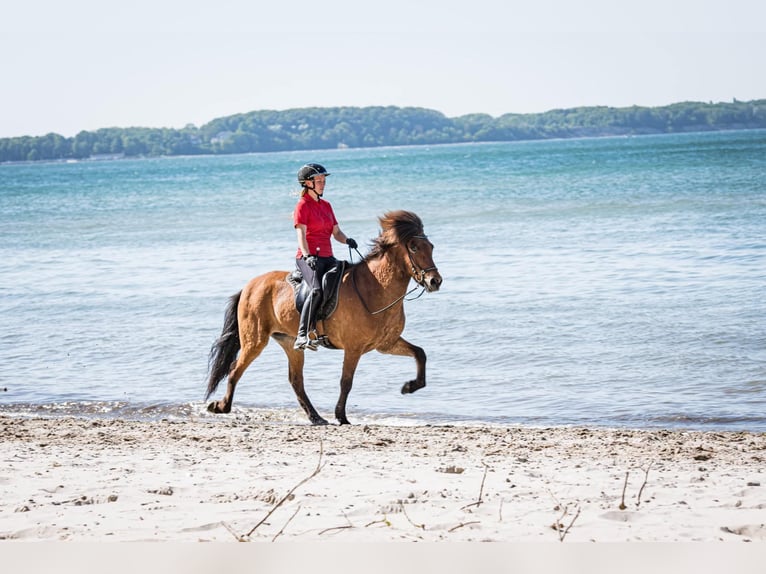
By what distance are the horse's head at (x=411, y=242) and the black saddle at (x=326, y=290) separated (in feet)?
1.70

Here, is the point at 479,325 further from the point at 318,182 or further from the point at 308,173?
the point at 308,173

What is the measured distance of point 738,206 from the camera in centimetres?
3222

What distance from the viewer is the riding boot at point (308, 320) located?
9.04m

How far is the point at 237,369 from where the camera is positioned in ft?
32.6

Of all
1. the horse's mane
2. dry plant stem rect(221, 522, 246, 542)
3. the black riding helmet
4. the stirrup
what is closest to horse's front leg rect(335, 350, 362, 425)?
the stirrup

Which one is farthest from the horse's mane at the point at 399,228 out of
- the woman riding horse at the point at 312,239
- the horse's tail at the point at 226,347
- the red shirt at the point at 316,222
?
the horse's tail at the point at 226,347

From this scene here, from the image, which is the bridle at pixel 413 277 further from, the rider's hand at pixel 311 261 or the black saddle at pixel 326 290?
the rider's hand at pixel 311 261

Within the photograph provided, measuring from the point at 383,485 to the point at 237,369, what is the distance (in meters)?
3.89

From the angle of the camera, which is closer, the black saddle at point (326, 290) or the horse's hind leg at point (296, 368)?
the black saddle at point (326, 290)

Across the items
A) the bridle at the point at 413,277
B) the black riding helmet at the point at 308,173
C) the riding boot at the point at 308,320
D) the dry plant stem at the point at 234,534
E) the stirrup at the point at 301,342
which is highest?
the black riding helmet at the point at 308,173

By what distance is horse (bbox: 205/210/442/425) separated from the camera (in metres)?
9.04

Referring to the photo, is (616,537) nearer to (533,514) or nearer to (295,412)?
(533,514)

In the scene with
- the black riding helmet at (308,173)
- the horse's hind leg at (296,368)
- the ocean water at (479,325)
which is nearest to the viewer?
the black riding helmet at (308,173)

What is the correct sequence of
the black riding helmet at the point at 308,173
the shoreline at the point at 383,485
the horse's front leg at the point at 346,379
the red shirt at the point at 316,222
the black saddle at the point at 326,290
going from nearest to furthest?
the shoreline at the point at 383,485 < the black riding helmet at the point at 308,173 < the red shirt at the point at 316,222 < the black saddle at the point at 326,290 < the horse's front leg at the point at 346,379
